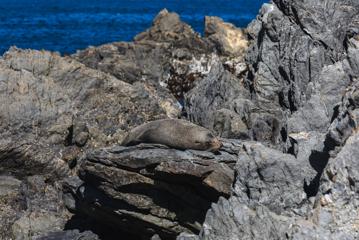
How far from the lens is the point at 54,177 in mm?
18438

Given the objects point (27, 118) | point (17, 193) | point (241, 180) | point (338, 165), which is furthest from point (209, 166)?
point (27, 118)

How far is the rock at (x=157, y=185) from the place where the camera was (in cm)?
1362

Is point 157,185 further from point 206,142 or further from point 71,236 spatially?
point 71,236

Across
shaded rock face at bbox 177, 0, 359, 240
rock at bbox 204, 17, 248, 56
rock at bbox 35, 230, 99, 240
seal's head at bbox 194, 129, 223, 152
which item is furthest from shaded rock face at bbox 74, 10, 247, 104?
shaded rock face at bbox 177, 0, 359, 240

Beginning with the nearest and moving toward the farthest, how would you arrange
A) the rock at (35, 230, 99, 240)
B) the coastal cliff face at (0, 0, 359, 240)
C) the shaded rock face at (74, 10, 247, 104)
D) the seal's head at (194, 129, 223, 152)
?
1. the coastal cliff face at (0, 0, 359, 240)
2. the seal's head at (194, 129, 223, 152)
3. the rock at (35, 230, 99, 240)
4. the shaded rock face at (74, 10, 247, 104)

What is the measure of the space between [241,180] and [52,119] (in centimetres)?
839

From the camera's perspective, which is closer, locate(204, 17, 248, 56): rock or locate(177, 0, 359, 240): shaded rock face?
locate(177, 0, 359, 240): shaded rock face

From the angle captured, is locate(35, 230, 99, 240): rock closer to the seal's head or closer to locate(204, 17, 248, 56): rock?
the seal's head

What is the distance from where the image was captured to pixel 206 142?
14398mm

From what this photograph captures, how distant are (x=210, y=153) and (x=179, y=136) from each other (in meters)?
0.79

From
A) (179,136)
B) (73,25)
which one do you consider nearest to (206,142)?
(179,136)

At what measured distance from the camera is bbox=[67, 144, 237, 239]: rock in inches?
536

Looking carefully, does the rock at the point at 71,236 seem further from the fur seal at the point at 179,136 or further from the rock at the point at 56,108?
the rock at the point at 56,108

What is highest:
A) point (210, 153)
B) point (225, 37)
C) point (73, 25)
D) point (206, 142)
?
point (73, 25)
